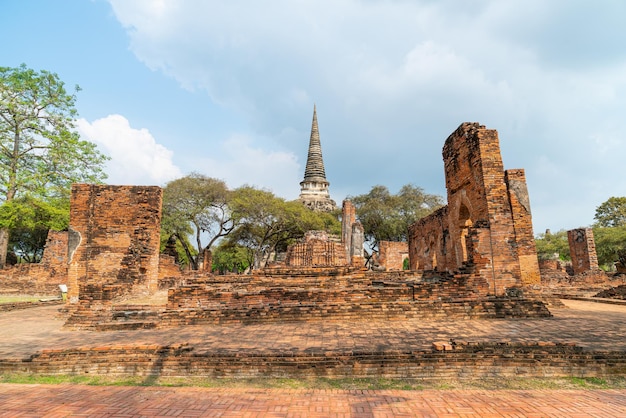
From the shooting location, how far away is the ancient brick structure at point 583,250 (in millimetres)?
21375

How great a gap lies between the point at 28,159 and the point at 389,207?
31554mm

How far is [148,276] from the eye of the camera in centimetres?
1322

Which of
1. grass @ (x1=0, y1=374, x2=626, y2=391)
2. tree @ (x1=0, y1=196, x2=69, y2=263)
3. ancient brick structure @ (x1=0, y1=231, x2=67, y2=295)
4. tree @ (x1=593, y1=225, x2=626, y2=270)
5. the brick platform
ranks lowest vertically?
grass @ (x1=0, y1=374, x2=626, y2=391)

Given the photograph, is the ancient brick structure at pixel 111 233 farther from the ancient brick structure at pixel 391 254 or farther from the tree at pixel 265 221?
the ancient brick structure at pixel 391 254

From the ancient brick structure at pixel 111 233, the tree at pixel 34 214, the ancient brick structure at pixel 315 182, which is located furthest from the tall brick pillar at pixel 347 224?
the ancient brick structure at pixel 315 182

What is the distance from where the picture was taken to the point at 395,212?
3950 centimetres

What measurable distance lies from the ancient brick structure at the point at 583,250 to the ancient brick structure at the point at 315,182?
92.7 feet

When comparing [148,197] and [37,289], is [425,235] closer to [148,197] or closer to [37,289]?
[148,197]

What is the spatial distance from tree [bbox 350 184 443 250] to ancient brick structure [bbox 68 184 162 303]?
28.9m

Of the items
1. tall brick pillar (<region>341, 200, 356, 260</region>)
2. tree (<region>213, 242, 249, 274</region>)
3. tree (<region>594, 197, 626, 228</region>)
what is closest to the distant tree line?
tree (<region>594, 197, 626, 228</region>)

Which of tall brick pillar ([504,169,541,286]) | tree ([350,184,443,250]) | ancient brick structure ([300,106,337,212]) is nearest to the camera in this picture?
tall brick pillar ([504,169,541,286])

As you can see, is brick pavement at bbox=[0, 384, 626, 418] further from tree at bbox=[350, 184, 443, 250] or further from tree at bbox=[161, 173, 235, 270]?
tree at bbox=[350, 184, 443, 250]

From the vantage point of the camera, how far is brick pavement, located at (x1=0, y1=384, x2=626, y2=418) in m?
3.71

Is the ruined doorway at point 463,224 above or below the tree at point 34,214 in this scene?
below
